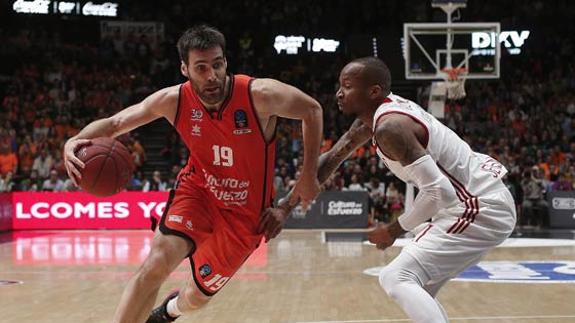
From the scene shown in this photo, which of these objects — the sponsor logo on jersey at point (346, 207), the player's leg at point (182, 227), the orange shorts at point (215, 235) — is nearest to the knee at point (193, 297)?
the orange shorts at point (215, 235)

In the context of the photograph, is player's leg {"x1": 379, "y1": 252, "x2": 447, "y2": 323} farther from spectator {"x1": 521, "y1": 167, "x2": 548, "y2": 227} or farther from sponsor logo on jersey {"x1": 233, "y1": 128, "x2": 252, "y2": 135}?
spectator {"x1": 521, "y1": 167, "x2": 548, "y2": 227}

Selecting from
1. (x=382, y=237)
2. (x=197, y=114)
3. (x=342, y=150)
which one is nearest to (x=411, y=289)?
(x=382, y=237)

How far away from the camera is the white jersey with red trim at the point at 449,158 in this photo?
149 inches

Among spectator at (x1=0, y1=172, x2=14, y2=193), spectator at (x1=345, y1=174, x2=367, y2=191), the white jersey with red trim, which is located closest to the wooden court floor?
the white jersey with red trim

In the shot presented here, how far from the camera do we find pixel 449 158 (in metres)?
3.84

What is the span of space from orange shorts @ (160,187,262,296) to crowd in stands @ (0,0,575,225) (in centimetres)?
1120

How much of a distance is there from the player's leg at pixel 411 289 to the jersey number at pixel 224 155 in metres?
1.21

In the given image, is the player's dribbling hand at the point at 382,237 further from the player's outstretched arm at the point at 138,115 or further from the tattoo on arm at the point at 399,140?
the player's outstretched arm at the point at 138,115

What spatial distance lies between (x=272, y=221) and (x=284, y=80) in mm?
18201

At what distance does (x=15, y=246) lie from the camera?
1308 centimetres

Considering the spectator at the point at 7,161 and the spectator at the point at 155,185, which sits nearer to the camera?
the spectator at the point at 155,185

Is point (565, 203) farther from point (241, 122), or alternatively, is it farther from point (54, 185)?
point (241, 122)

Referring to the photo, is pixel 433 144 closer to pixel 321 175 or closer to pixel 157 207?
pixel 321 175

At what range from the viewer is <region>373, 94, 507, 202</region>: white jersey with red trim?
379 cm
